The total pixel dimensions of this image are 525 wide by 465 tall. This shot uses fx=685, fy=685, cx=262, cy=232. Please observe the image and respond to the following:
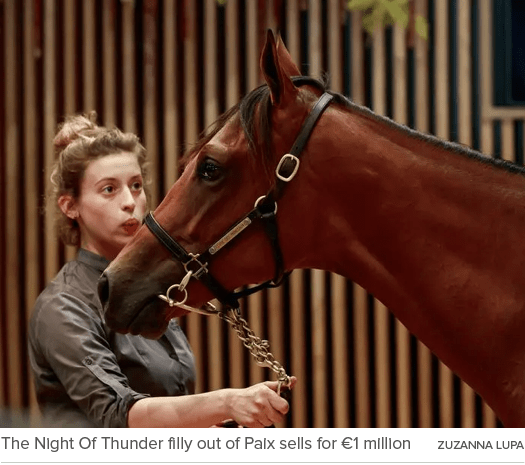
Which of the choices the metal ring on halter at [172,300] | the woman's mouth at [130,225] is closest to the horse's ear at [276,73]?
the metal ring on halter at [172,300]

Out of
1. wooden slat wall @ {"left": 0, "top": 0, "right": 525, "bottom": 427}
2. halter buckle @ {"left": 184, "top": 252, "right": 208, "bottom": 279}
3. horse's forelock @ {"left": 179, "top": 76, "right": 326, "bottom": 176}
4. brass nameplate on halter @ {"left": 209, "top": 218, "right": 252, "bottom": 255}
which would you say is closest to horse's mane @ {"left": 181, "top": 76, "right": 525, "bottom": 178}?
horse's forelock @ {"left": 179, "top": 76, "right": 326, "bottom": 176}

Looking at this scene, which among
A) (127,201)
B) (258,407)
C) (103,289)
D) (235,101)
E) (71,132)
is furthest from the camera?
(235,101)

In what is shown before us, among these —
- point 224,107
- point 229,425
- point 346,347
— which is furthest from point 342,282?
point 229,425

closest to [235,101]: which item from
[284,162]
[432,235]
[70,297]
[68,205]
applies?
[68,205]

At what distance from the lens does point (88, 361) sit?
1.39 m

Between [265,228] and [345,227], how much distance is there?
149 mm

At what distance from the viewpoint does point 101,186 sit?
5.24 feet

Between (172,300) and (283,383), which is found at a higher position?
(172,300)

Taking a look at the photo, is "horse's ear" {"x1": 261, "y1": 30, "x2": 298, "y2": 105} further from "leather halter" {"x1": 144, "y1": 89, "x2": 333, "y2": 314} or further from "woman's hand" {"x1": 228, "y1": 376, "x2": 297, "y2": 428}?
"woman's hand" {"x1": 228, "y1": 376, "x2": 297, "y2": 428}

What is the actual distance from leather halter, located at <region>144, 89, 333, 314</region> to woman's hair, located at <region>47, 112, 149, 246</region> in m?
0.36

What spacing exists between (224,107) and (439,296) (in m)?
1.81

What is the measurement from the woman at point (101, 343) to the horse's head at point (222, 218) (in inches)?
5.9

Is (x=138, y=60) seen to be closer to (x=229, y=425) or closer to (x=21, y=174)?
(x=21, y=174)

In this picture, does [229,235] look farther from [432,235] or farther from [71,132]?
[71,132]
